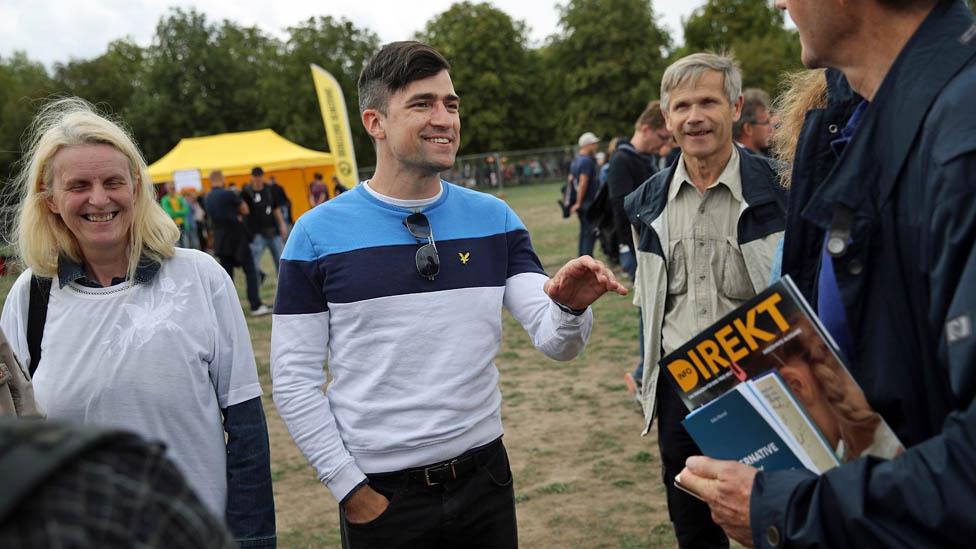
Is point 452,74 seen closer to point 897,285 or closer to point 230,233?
point 230,233

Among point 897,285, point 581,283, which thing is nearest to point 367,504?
point 581,283

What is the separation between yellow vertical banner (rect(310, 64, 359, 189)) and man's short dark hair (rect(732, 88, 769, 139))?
18.1m

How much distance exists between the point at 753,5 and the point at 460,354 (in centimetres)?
5099

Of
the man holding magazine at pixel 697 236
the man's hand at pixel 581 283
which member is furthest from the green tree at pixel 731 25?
the man's hand at pixel 581 283

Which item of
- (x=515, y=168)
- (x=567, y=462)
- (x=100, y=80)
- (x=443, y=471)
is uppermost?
(x=100, y=80)

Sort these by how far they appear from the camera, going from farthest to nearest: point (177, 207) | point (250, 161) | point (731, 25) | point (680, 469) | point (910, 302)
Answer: point (731, 25) < point (250, 161) < point (177, 207) < point (680, 469) < point (910, 302)

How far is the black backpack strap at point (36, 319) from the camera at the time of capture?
250 cm

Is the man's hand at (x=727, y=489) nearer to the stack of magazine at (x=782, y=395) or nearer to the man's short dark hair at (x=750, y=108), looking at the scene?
the stack of magazine at (x=782, y=395)

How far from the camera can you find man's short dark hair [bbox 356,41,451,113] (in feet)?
9.13

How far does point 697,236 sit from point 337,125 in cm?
2204

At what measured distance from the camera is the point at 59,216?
267 centimetres

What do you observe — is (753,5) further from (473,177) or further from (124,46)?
(124,46)

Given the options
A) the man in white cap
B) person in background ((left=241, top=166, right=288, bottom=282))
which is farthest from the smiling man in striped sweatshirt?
person in background ((left=241, top=166, right=288, bottom=282))

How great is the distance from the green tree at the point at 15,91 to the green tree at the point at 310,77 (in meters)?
14.2
